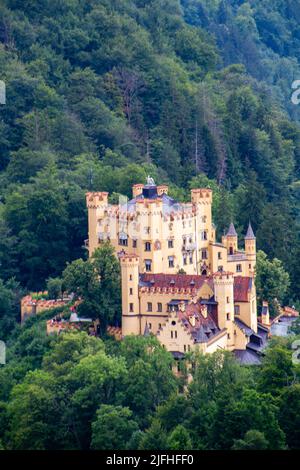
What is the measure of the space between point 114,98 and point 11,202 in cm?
2215

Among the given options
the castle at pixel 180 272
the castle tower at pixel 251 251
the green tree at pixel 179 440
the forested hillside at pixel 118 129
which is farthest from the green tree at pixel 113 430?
the forested hillside at pixel 118 129

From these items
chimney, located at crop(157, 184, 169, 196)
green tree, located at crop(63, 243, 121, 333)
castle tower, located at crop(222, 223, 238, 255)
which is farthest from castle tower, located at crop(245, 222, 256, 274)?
green tree, located at crop(63, 243, 121, 333)

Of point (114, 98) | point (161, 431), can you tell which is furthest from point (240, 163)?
point (161, 431)

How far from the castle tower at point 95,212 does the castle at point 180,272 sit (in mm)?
47

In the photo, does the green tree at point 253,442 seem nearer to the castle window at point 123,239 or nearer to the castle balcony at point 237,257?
the castle window at point 123,239

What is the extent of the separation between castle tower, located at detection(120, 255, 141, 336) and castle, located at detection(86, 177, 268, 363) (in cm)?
4

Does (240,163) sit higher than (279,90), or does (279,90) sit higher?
(279,90)

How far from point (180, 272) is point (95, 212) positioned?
5.13m

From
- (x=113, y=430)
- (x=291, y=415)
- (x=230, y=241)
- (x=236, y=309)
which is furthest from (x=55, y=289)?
(x=291, y=415)

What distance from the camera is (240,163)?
148 meters

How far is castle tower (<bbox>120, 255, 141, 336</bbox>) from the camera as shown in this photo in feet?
356

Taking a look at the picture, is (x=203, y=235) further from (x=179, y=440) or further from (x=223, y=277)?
(x=179, y=440)

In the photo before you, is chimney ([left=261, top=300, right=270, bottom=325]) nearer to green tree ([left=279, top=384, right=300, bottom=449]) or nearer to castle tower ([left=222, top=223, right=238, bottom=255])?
castle tower ([left=222, top=223, right=238, bottom=255])

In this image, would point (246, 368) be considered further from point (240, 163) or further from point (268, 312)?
point (240, 163)
